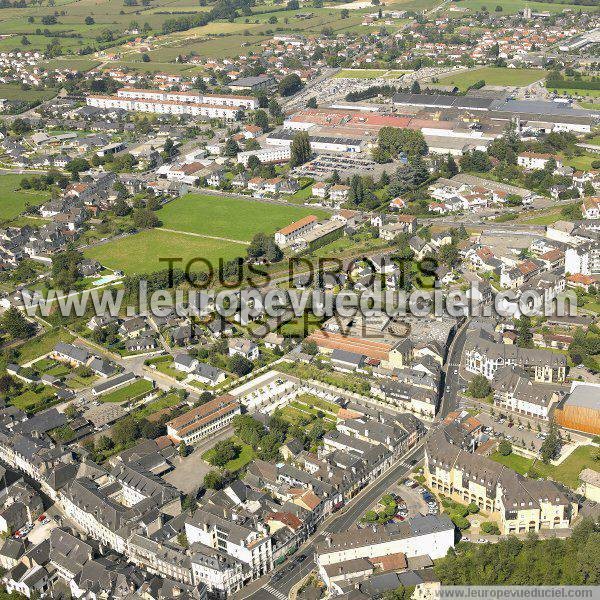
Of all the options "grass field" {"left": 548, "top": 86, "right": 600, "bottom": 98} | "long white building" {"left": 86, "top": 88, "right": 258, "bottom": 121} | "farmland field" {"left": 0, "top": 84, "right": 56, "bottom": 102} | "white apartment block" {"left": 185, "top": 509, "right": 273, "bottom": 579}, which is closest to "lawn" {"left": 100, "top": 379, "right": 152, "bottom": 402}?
"white apartment block" {"left": 185, "top": 509, "right": 273, "bottom": 579}

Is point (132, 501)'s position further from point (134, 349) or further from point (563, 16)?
point (563, 16)

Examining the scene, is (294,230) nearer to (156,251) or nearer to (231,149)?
(156,251)

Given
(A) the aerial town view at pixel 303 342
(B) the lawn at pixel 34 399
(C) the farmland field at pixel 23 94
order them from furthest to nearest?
1. (C) the farmland field at pixel 23 94
2. (B) the lawn at pixel 34 399
3. (A) the aerial town view at pixel 303 342

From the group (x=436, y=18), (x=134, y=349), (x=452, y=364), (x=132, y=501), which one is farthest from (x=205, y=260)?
(x=436, y=18)

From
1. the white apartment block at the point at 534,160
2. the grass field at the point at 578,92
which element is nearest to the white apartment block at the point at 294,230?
the white apartment block at the point at 534,160

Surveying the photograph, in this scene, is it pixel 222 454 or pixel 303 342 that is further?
pixel 303 342

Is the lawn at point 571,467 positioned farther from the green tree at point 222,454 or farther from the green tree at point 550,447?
the green tree at point 222,454

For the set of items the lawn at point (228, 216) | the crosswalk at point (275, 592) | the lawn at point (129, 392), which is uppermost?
the lawn at point (228, 216)

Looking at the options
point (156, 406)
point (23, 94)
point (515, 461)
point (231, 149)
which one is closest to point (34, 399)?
point (156, 406)
